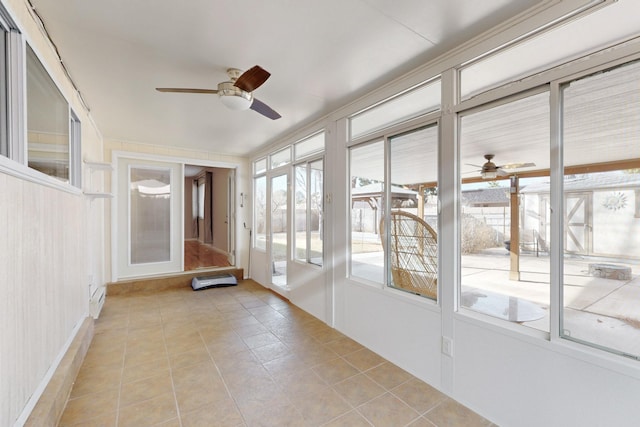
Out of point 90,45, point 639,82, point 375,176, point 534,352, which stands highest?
point 90,45

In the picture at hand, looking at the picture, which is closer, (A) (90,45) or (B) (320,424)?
(B) (320,424)

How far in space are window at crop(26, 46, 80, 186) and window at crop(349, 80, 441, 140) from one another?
8.23 ft

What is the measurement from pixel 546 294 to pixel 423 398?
1086 millimetres

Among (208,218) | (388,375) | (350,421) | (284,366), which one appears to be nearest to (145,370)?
(284,366)

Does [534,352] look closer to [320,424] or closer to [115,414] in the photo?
[320,424]

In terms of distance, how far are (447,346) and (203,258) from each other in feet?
19.3

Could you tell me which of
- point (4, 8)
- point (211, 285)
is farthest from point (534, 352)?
point (211, 285)

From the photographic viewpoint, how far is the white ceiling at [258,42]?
160 centimetres

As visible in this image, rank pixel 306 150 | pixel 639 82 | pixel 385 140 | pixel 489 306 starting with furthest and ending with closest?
pixel 306 150
pixel 385 140
pixel 489 306
pixel 639 82

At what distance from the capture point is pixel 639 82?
4.41 ft

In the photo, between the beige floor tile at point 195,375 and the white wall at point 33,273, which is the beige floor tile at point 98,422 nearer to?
the white wall at point 33,273

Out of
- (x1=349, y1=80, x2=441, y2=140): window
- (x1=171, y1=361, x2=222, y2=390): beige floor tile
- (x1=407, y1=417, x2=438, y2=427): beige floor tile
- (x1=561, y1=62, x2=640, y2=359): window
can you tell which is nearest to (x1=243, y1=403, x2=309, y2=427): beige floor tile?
(x1=171, y1=361, x2=222, y2=390): beige floor tile

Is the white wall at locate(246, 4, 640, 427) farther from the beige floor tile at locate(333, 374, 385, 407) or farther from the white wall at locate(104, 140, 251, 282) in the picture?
the white wall at locate(104, 140, 251, 282)

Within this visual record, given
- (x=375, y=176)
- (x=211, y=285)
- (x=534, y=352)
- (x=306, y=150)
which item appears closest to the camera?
(x=534, y=352)
